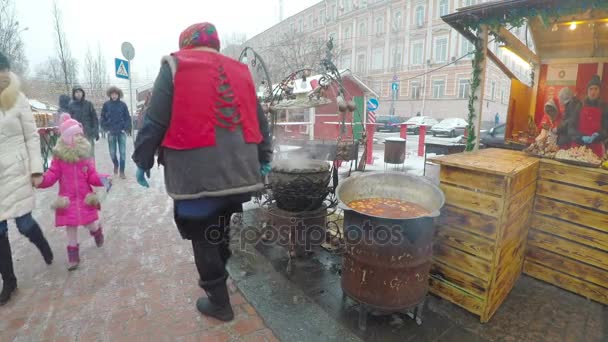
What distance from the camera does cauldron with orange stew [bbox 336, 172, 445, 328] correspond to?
2227 millimetres

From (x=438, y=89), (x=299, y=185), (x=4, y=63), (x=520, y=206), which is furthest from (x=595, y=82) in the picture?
(x=438, y=89)

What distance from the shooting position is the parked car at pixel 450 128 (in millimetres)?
21500

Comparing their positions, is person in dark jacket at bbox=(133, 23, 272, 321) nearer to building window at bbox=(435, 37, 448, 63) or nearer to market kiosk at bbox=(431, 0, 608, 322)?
market kiosk at bbox=(431, 0, 608, 322)

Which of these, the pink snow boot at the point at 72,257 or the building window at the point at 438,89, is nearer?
the pink snow boot at the point at 72,257

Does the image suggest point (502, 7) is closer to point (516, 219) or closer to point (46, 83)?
point (516, 219)

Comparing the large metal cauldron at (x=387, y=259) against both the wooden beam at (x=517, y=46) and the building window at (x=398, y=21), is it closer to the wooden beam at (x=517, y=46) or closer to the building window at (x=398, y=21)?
the wooden beam at (x=517, y=46)

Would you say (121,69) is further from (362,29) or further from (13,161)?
(362,29)

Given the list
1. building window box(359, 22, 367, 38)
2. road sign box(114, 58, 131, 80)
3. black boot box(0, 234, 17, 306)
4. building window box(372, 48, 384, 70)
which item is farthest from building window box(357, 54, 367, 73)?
black boot box(0, 234, 17, 306)

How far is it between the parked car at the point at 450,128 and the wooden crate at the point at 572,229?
20.1 m

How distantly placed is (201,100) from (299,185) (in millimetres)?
1457

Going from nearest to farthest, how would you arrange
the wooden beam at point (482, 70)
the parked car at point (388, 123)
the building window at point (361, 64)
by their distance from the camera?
the wooden beam at point (482, 70), the parked car at point (388, 123), the building window at point (361, 64)

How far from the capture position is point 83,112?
23.1 ft

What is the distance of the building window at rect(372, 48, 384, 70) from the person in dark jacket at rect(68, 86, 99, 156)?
3649 centimetres

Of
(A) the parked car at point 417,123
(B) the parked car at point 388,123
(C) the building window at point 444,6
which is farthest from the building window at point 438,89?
(B) the parked car at point 388,123
